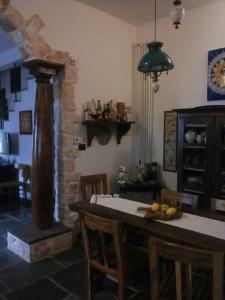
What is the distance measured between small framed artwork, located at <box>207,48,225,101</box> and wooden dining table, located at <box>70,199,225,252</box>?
1786 millimetres

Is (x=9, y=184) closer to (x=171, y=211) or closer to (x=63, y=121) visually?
(x=63, y=121)

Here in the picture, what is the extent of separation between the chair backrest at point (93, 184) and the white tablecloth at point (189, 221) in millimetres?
687

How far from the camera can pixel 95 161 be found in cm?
383

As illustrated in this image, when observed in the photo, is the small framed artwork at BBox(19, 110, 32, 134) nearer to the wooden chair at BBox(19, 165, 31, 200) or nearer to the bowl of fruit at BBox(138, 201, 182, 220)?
the wooden chair at BBox(19, 165, 31, 200)

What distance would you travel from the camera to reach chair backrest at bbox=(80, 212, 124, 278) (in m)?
1.81

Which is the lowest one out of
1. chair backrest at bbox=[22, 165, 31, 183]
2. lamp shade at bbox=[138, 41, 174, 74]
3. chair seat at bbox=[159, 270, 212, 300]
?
chair seat at bbox=[159, 270, 212, 300]

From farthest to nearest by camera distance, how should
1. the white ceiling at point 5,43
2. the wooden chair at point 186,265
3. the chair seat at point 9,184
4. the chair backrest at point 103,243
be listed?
1. the chair seat at point 9,184
2. the white ceiling at point 5,43
3. the chair backrest at point 103,243
4. the wooden chair at point 186,265

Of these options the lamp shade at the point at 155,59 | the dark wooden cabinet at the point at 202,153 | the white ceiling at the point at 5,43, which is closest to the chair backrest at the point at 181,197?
the dark wooden cabinet at the point at 202,153

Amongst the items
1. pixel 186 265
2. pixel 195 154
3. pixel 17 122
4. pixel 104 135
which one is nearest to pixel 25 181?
pixel 17 122

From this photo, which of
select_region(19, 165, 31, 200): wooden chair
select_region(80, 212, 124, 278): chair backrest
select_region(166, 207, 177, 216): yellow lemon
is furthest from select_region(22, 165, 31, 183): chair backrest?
select_region(166, 207, 177, 216): yellow lemon

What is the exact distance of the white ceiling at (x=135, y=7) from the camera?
3.48 m

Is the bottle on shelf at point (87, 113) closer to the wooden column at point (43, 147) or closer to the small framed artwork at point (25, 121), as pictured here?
the wooden column at point (43, 147)

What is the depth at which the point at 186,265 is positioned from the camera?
1.47 m

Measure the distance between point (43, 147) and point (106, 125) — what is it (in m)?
1.14
